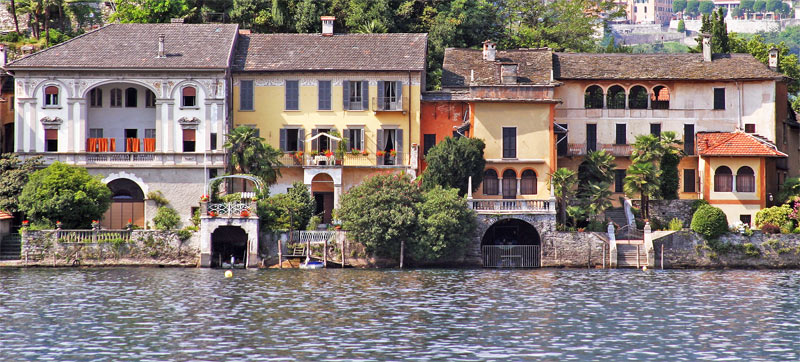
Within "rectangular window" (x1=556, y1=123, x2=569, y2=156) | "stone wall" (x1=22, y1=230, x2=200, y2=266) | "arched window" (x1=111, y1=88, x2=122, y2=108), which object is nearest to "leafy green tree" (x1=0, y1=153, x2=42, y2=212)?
"stone wall" (x1=22, y1=230, x2=200, y2=266)

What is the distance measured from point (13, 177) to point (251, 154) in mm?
12661

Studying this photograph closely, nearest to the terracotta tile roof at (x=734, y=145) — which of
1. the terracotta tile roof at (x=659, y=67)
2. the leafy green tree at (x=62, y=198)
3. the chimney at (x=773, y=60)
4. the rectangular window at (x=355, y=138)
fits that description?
the terracotta tile roof at (x=659, y=67)

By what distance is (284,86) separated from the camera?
71.6 metres

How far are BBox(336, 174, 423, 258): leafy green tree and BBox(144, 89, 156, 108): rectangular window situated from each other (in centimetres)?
1489

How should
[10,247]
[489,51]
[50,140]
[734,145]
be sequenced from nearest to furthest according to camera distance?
[10,247] → [50,140] → [734,145] → [489,51]

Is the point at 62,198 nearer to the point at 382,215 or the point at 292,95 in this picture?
the point at 292,95

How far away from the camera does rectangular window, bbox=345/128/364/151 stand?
235 ft

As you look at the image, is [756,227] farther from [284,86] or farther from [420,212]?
[284,86]

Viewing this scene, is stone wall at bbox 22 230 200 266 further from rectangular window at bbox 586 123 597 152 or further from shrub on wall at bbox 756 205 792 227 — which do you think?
shrub on wall at bbox 756 205 792 227

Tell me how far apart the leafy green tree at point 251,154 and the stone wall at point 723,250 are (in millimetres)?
20838

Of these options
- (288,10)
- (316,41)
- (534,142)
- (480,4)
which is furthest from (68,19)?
(534,142)

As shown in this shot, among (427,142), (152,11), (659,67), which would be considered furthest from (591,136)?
(152,11)

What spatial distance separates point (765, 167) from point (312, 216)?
2582cm

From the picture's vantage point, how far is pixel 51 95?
7019cm
